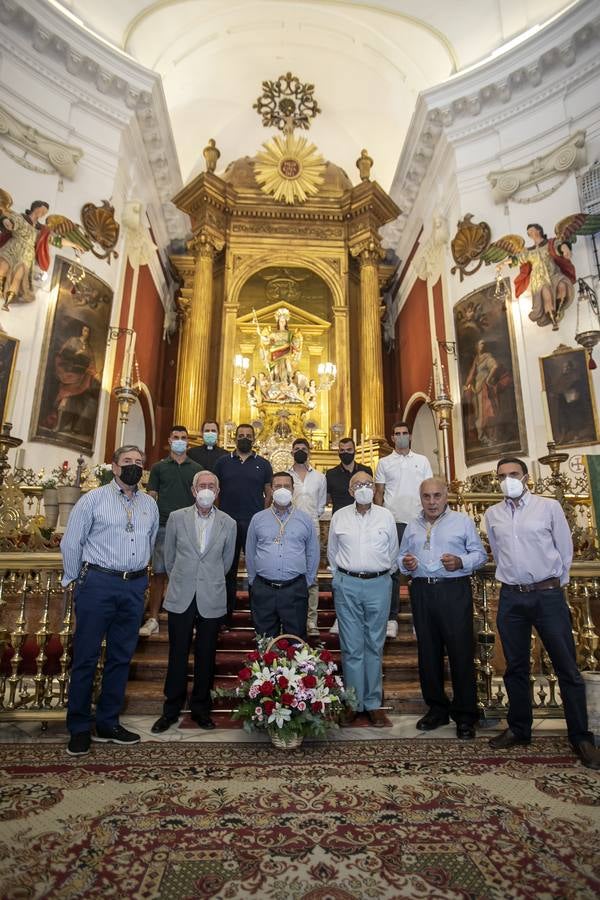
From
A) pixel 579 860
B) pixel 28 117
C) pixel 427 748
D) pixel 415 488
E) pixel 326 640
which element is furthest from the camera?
pixel 28 117

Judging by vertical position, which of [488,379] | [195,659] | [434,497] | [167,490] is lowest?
[195,659]

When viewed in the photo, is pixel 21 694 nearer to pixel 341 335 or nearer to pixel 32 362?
pixel 32 362

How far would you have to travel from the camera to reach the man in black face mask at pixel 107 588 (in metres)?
2.87

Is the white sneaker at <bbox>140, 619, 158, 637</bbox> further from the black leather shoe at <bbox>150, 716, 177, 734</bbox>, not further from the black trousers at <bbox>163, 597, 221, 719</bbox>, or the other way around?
the black leather shoe at <bbox>150, 716, 177, 734</bbox>

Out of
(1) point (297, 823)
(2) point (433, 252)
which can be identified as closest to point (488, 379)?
(2) point (433, 252)

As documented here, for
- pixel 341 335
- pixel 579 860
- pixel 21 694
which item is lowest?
pixel 579 860

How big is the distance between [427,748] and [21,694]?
96.6 inches

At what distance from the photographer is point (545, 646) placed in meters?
2.88

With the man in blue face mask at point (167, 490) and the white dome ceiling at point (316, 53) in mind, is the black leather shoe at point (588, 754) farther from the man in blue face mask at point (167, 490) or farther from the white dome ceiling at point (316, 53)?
the white dome ceiling at point (316, 53)

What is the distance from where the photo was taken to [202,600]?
3.17 m

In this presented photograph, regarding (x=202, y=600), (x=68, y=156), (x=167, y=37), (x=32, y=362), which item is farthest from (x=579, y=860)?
(x=167, y=37)

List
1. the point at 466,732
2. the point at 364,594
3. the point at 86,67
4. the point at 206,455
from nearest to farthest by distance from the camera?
the point at 466,732 < the point at 364,594 < the point at 206,455 < the point at 86,67

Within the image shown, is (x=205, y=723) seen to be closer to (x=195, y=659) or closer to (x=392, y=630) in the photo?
(x=195, y=659)

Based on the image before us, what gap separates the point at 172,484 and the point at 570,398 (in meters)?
5.63
